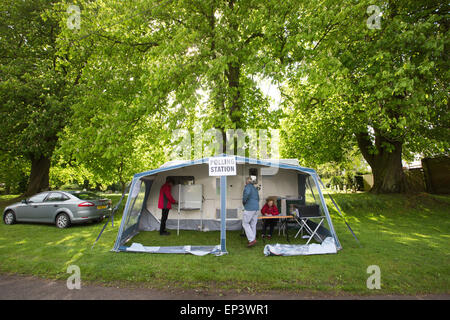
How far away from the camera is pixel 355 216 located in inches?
445

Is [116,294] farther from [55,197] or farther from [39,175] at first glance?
[39,175]

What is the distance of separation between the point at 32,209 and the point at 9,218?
130 centimetres

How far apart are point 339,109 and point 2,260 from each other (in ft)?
46.5

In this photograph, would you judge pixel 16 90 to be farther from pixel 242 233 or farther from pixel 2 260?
pixel 242 233

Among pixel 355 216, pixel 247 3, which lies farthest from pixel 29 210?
pixel 355 216

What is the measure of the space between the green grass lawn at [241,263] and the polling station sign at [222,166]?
6.84 feet

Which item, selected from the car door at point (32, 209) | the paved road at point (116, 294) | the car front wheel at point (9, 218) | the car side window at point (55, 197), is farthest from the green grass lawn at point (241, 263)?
the car front wheel at point (9, 218)

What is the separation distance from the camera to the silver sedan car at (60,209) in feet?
30.3

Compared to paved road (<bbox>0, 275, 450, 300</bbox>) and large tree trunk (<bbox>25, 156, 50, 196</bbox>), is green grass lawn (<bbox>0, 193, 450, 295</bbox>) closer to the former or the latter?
paved road (<bbox>0, 275, 450, 300</bbox>)

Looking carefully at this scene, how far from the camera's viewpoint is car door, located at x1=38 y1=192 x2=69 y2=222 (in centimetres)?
946

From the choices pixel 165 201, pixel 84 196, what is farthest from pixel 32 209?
pixel 165 201

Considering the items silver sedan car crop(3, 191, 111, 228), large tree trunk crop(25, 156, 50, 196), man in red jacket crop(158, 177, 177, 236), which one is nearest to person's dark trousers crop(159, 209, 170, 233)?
man in red jacket crop(158, 177, 177, 236)

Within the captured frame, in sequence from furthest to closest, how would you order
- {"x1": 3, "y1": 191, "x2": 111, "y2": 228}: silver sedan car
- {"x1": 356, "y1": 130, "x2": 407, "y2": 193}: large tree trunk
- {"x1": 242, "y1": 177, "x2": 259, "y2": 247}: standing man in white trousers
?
{"x1": 356, "y1": 130, "x2": 407, "y2": 193}: large tree trunk < {"x1": 3, "y1": 191, "x2": 111, "y2": 228}: silver sedan car < {"x1": 242, "y1": 177, "x2": 259, "y2": 247}: standing man in white trousers
